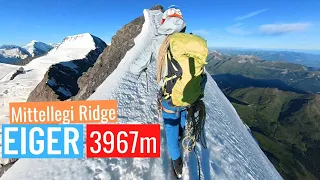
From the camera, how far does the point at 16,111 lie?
13836 mm

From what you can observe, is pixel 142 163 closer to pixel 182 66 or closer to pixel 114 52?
pixel 182 66

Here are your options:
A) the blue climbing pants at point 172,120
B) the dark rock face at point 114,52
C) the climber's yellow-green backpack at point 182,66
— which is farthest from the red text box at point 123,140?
the dark rock face at point 114,52

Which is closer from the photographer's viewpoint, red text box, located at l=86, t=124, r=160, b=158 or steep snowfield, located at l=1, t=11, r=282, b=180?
steep snowfield, located at l=1, t=11, r=282, b=180

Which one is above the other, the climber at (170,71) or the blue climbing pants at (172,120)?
the climber at (170,71)

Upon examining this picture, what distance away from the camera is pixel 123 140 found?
29.2 ft

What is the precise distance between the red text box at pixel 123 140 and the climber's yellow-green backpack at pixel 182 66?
260cm

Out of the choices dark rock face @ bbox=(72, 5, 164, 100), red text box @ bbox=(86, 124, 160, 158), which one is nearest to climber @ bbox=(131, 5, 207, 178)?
red text box @ bbox=(86, 124, 160, 158)

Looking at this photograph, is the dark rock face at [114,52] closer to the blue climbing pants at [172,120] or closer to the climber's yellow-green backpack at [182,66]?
the blue climbing pants at [172,120]

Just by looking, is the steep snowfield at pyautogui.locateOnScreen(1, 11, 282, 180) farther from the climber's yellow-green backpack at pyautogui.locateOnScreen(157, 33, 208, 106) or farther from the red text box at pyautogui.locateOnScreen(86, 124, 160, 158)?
the climber's yellow-green backpack at pyautogui.locateOnScreen(157, 33, 208, 106)

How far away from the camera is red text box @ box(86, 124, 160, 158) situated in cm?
829

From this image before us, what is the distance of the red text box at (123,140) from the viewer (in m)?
8.29

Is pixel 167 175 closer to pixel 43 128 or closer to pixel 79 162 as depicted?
pixel 79 162

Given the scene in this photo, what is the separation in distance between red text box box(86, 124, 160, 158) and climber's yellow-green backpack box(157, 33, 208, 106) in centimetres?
260

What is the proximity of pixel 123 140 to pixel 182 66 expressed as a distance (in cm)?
403
